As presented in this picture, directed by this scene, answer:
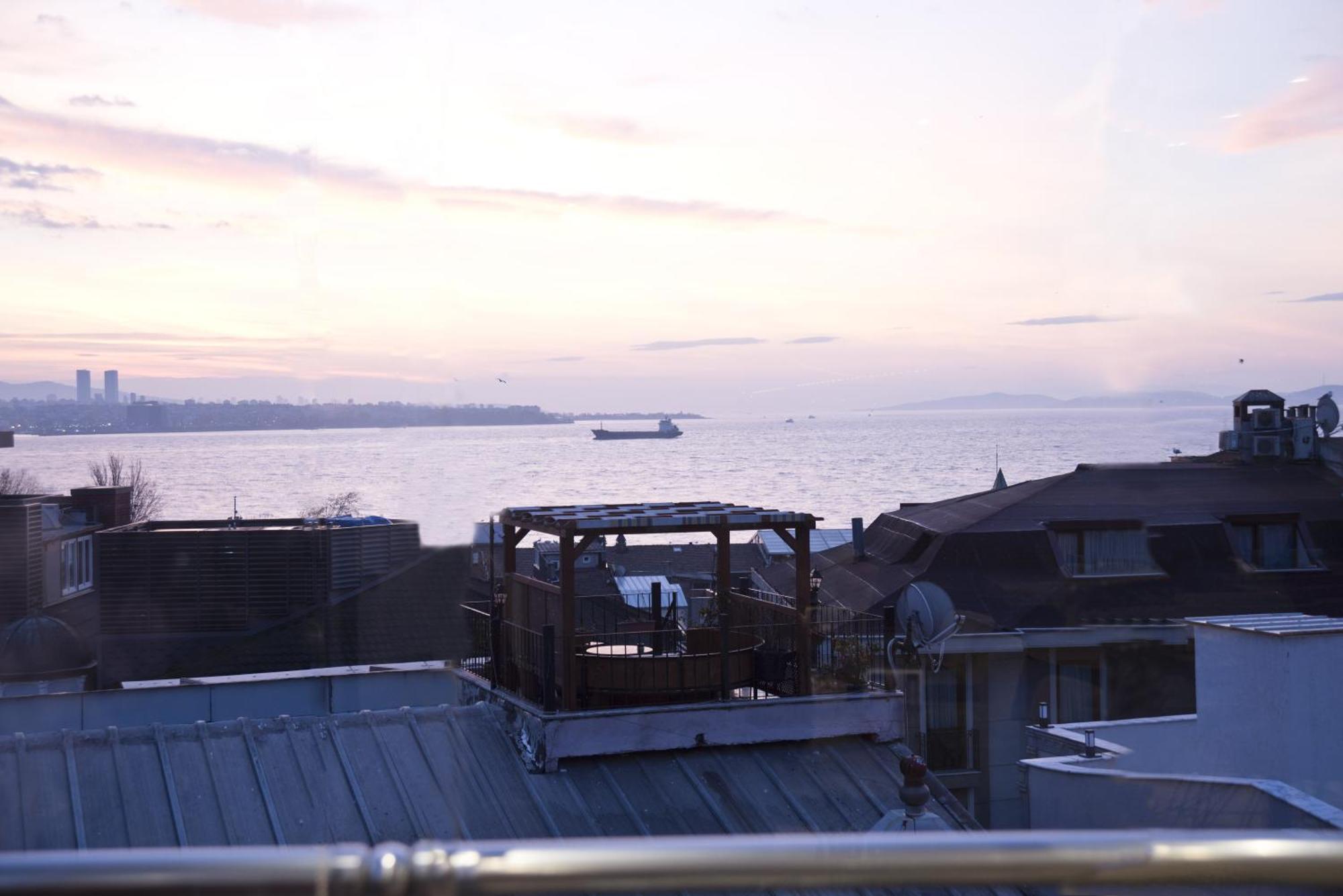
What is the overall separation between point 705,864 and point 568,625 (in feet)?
26.0

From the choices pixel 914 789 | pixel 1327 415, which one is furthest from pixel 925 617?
pixel 1327 415

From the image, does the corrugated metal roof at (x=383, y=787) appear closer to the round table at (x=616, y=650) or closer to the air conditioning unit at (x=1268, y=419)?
the round table at (x=616, y=650)

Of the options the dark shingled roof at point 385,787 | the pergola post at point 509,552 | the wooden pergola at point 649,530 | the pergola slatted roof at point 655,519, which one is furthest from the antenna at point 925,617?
the pergola post at point 509,552

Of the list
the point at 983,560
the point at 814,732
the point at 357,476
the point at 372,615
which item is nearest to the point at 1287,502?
the point at 983,560

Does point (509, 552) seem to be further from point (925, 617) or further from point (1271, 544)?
→ point (1271, 544)

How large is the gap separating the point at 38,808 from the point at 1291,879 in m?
8.31

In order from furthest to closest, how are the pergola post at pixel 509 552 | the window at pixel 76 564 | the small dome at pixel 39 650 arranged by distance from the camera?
the window at pixel 76 564
the small dome at pixel 39 650
the pergola post at pixel 509 552

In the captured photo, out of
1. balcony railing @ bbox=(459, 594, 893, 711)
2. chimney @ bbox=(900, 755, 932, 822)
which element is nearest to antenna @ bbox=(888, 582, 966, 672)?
balcony railing @ bbox=(459, 594, 893, 711)

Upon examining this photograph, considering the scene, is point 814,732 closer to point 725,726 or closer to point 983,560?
point 725,726

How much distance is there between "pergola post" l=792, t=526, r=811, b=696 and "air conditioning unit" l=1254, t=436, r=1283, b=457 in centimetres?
1712

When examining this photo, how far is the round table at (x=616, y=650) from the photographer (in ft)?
32.2

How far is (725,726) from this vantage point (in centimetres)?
958

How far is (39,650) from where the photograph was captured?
2091 centimetres

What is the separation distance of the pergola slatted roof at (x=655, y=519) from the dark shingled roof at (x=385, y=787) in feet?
5.42
